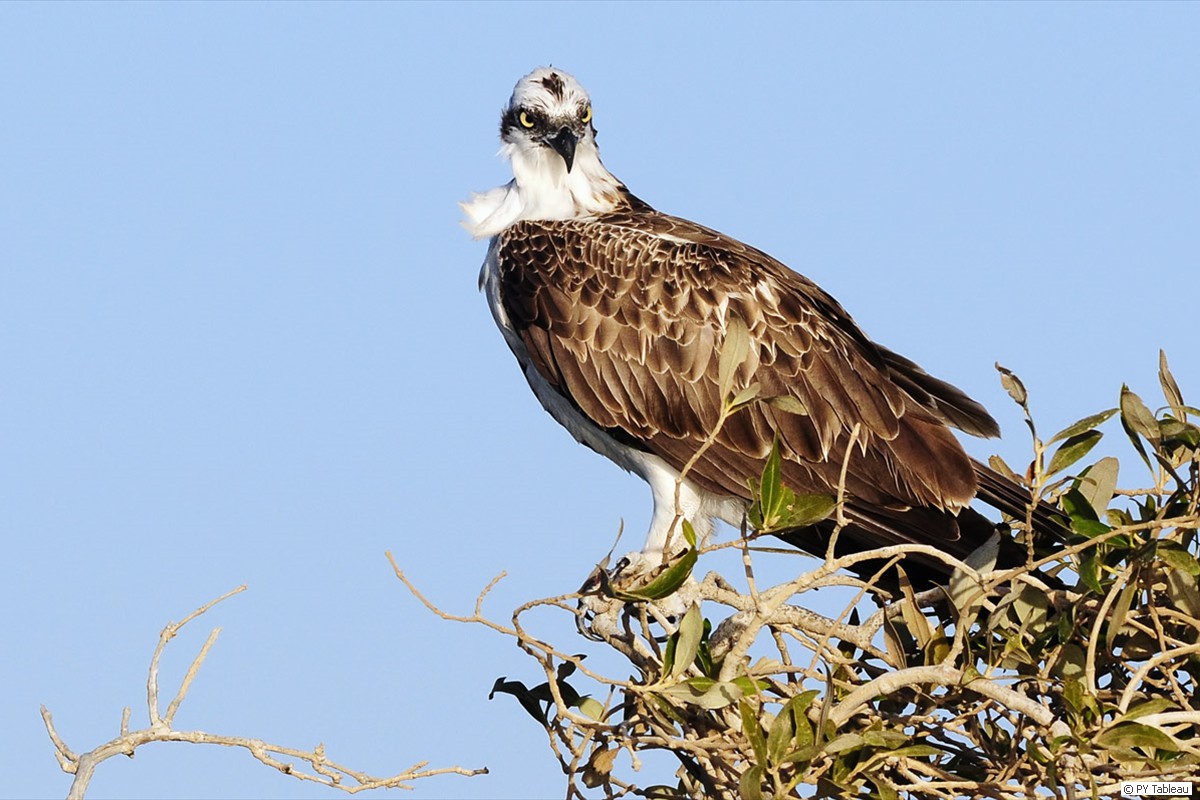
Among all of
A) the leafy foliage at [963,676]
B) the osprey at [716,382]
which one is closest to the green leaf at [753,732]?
the leafy foliage at [963,676]

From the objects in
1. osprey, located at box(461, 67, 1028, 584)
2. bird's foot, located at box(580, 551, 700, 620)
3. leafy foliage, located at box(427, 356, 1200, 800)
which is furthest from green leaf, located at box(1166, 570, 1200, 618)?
osprey, located at box(461, 67, 1028, 584)

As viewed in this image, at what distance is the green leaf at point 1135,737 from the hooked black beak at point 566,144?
5.12 m

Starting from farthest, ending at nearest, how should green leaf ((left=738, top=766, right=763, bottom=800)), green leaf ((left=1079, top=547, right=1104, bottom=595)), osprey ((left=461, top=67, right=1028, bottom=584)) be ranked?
osprey ((left=461, top=67, right=1028, bottom=584)) → green leaf ((left=1079, top=547, right=1104, bottom=595)) → green leaf ((left=738, top=766, right=763, bottom=800))

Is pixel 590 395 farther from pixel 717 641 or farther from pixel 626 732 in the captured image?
pixel 626 732

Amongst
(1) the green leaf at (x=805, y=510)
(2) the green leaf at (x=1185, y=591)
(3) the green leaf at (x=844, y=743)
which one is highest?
(1) the green leaf at (x=805, y=510)

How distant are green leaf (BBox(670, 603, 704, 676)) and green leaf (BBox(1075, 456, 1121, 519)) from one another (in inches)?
54.7

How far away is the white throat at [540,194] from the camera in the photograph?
8.80 meters

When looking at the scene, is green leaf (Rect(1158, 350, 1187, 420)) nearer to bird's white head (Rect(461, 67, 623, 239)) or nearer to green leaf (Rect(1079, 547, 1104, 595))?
green leaf (Rect(1079, 547, 1104, 595))

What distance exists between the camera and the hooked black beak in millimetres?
8641

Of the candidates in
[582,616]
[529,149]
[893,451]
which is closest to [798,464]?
[893,451]

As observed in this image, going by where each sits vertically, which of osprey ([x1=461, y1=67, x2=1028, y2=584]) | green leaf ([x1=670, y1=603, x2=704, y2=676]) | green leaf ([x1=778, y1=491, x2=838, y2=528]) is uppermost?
osprey ([x1=461, y1=67, x2=1028, y2=584])

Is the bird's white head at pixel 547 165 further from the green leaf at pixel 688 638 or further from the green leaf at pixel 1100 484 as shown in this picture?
the green leaf at pixel 688 638

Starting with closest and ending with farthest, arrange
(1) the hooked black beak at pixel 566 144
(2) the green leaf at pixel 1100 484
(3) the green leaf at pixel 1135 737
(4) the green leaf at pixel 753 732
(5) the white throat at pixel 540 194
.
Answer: (3) the green leaf at pixel 1135 737
(4) the green leaf at pixel 753 732
(2) the green leaf at pixel 1100 484
(1) the hooked black beak at pixel 566 144
(5) the white throat at pixel 540 194

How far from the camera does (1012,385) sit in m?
4.92
